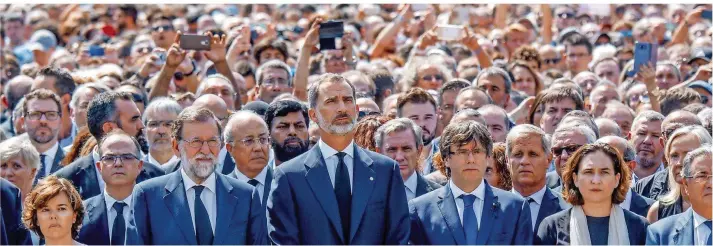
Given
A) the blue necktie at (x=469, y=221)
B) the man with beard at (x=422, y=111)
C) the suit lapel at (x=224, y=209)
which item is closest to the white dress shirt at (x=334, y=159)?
the suit lapel at (x=224, y=209)

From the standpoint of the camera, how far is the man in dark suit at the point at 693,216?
711 cm

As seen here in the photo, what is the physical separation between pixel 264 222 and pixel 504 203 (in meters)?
1.25

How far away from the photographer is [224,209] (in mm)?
7230

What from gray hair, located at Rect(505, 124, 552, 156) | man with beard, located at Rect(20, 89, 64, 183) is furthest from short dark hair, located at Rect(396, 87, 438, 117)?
man with beard, located at Rect(20, 89, 64, 183)

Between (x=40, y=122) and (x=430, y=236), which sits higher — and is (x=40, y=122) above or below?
above

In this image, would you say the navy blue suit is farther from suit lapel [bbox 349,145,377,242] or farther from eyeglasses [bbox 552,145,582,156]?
eyeglasses [bbox 552,145,582,156]

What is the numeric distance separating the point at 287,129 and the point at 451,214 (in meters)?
2.08

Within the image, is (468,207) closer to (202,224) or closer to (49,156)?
(202,224)

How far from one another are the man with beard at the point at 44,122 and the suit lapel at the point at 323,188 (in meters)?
3.62

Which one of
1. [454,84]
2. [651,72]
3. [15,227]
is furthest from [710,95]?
[15,227]

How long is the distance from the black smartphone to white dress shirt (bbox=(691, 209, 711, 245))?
5022 millimetres

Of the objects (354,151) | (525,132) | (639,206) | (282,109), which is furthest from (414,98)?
(354,151)

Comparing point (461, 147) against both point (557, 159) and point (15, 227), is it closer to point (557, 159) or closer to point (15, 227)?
point (557, 159)

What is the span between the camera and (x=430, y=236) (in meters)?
7.19
